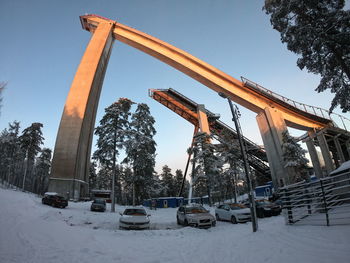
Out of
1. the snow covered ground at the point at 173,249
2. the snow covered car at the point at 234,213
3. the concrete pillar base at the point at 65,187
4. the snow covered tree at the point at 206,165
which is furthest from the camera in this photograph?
the snow covered tree at the point at 206,165

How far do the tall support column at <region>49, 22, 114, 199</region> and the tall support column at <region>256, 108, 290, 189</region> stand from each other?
23.3 m

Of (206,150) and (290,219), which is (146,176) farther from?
(290,219)

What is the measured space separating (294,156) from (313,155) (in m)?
3.58

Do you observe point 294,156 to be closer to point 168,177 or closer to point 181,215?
point 181,215

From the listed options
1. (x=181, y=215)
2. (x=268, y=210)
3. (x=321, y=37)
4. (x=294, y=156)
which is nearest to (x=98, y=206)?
(x=181, y=215)

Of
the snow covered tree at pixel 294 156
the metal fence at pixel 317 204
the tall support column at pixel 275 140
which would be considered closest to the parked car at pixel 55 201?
the metal fence at pixel 317 204

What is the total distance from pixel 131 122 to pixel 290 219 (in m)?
24.7

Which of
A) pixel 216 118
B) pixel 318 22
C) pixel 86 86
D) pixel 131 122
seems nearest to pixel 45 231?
pixel 318 22

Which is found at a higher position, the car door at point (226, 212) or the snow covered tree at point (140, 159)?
the snow covered tree at point (140, 159)

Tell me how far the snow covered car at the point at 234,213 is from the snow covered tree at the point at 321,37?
9.18 metres

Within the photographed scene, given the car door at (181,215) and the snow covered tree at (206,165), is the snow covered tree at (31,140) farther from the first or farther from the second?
the car door at (181,215)

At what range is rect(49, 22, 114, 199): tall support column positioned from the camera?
82.5 feet

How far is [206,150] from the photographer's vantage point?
27578 mm

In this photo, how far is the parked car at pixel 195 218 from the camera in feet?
42.6
